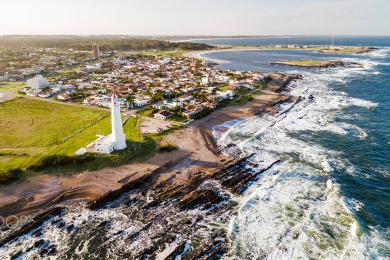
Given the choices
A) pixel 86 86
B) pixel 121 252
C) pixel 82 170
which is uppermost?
pixel 86 86

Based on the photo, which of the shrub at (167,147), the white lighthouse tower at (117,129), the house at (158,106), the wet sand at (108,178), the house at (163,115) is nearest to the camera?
the wet sand at (108,178)

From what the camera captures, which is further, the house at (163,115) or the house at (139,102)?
the house at (139,102)

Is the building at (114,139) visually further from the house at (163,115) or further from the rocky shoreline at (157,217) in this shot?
the house at (163,115)

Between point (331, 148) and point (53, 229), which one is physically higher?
point (331, 148)

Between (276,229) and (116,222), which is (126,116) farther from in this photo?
(276,229)

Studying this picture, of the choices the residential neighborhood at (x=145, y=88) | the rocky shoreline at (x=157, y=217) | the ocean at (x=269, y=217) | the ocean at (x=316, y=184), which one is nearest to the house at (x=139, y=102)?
the residential neighborhood at (x=145, y=88)

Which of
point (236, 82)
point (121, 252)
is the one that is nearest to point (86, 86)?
point (236, 82)

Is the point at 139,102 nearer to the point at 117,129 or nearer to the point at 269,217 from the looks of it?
the point at 117,129
